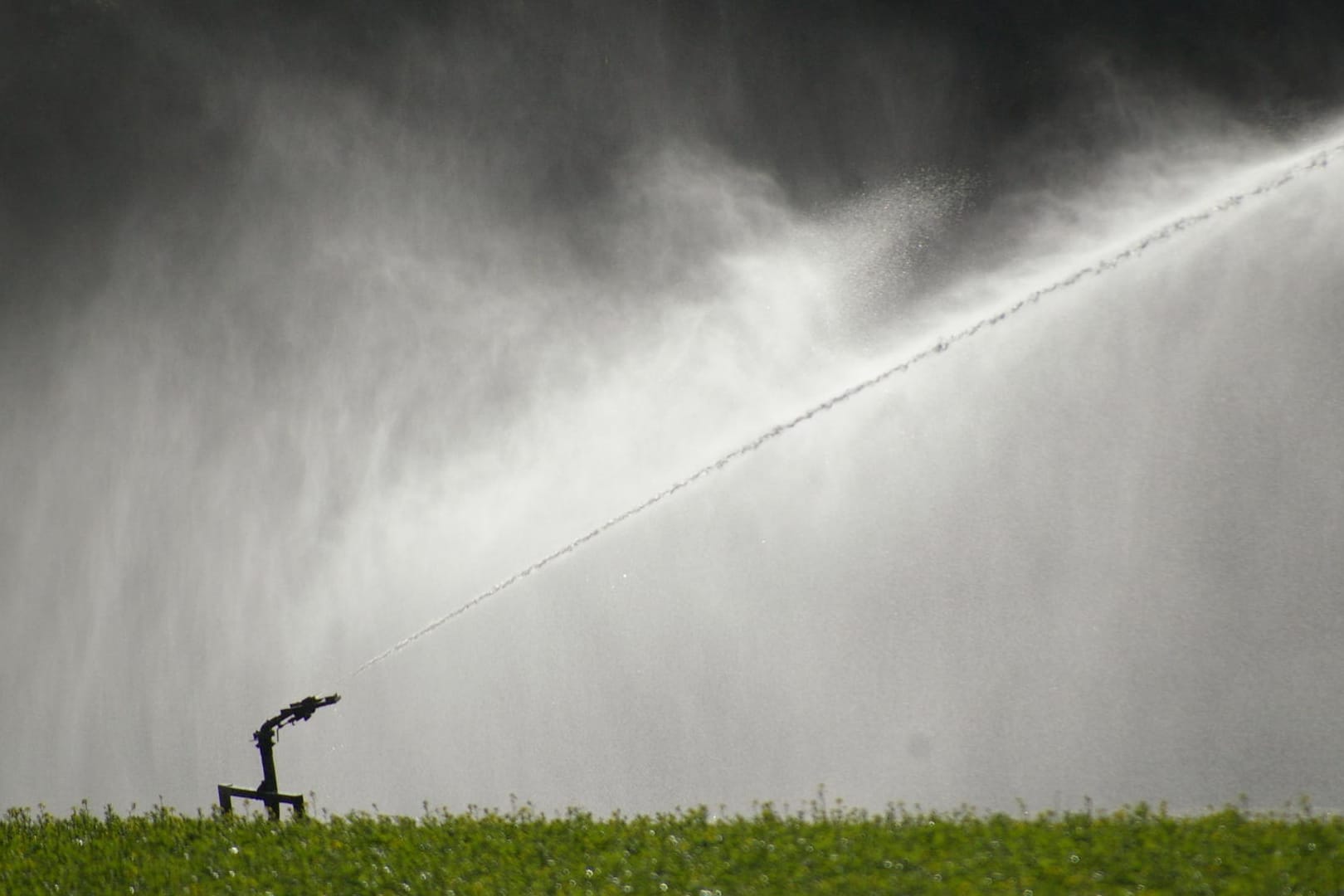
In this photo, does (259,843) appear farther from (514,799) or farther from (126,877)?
(514,799)

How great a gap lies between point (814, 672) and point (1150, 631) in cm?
439

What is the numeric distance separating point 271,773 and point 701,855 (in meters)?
7.73

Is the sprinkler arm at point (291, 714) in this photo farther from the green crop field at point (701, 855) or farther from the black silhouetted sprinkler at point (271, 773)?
the green crop field at point (701, 855)

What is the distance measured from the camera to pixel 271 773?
1727 cm

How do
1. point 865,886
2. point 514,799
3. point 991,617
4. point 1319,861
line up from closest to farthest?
point 1319,861 → point 865,886 → point 991,617 → point 514,799

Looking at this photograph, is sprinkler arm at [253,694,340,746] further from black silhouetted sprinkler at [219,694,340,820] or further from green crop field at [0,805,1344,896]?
green crop field at [0,805,1344,896]

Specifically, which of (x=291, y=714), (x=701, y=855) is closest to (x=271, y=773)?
(x=291, y=714)

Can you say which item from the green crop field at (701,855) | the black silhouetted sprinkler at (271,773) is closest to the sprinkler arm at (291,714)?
the black silhouetted sprinkler at (271,773)

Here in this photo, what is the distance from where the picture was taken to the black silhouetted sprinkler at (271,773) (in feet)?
54.8

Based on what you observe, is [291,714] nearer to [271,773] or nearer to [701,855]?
[271,773]

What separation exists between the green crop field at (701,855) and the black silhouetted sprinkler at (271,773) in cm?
46

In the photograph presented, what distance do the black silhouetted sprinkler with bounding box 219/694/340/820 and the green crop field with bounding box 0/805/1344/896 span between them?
0.46 m

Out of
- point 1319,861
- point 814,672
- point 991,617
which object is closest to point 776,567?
point 814,672

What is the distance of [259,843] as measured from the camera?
1442 centimetres
